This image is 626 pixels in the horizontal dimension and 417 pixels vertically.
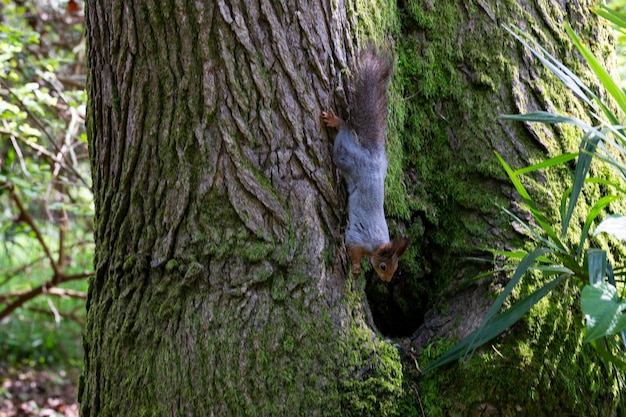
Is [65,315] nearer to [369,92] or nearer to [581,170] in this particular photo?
[369,92]

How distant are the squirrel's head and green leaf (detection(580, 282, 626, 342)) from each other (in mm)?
723

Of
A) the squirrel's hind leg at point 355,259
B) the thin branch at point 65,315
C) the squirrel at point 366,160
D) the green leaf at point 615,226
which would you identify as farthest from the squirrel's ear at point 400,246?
the thin branch at point 65,315

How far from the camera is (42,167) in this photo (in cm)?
367

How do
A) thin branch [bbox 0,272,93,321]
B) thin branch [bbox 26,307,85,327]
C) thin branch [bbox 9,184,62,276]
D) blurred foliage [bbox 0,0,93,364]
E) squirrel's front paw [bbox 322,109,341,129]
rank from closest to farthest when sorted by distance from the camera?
squirrel's front paw [bbox 322,109,341,129]
blurred foliage [bbox 0,0,93,364]
thin branch [bbox 9,184,62,276]
thin branch [bbox 0,272,93,321]
thin branch [bbox 26,307,85,327]

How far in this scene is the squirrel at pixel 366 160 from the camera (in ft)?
6.65

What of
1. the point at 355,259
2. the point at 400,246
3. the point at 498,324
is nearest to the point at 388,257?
the point at 400,246

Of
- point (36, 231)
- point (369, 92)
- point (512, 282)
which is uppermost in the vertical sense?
point (369, 92)

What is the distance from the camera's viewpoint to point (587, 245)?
209 centimetres

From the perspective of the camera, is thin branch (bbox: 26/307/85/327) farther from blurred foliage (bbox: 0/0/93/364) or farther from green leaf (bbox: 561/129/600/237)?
green leaf (bbox: 561/129/600/237)

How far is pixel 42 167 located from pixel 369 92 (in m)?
2.42

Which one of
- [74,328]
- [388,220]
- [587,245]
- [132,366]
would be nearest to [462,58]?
[388,220]

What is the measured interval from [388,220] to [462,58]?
68 centimetres

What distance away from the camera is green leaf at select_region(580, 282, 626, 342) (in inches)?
55.5

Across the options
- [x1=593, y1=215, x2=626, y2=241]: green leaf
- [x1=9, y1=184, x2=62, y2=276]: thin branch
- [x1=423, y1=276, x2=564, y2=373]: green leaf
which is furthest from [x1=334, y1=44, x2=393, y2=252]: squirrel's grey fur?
[x1=9, y1=184, x2=62, y2=276]: thin branch
